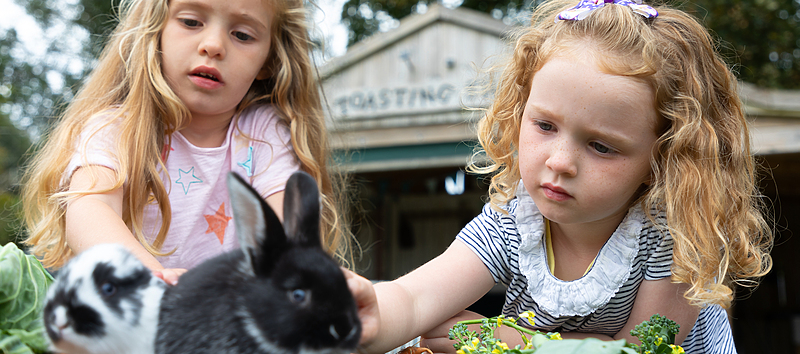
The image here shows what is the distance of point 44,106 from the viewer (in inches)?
331

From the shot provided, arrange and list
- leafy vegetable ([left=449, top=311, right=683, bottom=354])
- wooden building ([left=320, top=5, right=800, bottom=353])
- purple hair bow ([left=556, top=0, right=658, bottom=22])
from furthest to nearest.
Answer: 1. wooden building ([left=320, top=5, right=800, bottom=353])
2. purple hair bow ([left=556, top=0, right=658, bottom=22])
3. leafy vegetable ([left=449, top=311, right=683, bottom=354])

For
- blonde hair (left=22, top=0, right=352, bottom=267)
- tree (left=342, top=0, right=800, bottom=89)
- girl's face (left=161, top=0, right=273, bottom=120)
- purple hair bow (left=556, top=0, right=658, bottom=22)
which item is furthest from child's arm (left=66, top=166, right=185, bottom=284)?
tree (left=342, top=0, right=800, bottom=89)

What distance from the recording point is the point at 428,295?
1075 mm

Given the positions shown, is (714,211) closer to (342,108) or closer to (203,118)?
(203,118)

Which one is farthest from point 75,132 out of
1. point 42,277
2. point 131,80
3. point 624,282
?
point 624,282

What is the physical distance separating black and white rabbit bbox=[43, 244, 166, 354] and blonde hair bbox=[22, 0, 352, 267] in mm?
572

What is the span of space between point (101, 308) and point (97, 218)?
21.4 inches

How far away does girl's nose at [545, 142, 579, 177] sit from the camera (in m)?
0.95

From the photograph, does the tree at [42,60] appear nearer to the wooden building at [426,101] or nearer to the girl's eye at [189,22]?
the wooden building at [426,101]

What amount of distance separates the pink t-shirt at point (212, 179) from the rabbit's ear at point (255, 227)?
896 millimetres

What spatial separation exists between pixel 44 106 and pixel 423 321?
9.39m

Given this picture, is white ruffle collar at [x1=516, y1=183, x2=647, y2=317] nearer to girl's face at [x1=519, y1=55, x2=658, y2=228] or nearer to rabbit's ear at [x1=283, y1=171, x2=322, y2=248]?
girl's face at [x1=519, y1=55, x2=658, y2=228]

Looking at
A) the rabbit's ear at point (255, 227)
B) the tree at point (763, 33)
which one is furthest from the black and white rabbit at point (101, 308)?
the tree at point (763, 33)

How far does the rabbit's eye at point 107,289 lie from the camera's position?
0.52 metres
